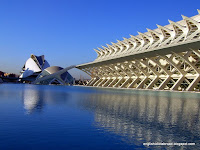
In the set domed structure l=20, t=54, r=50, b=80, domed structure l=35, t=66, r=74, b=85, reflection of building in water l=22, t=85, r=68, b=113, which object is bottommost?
reflection of building in water l=22, t=85, r=68, b=113

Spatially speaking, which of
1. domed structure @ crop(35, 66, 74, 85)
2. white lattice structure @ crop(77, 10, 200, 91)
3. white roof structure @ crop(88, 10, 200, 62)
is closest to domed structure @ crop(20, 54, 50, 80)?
domed structure @ crop(35, 66, 74, 85)

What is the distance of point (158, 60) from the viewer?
116ft

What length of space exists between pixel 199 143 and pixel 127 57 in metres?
34.0

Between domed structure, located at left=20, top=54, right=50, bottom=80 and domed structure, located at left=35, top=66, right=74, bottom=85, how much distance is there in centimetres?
1407

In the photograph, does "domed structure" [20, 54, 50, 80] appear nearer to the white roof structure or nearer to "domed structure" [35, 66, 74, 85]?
"domed structure" [35, 66, 74, 85]

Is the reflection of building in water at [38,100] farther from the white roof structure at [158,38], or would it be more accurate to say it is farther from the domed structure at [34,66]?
the domed structure at [34,66]

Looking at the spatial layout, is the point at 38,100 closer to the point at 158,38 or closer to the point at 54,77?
the point at 158,38

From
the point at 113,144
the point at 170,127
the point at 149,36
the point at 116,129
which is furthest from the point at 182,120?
the point at 149,36

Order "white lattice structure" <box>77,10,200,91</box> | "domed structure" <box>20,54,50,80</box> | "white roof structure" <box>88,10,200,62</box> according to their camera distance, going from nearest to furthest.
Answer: "white lattice structure" <box>77,10,200,91</box>
"white roof structure" <box>88,10,200,62</box>
"domed structure" <box>20,54,50,80</box>

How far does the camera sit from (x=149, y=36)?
48.3 m

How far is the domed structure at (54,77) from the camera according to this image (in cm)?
6650

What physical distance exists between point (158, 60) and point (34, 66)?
62.2m

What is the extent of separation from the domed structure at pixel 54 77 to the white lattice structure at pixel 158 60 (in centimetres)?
1006

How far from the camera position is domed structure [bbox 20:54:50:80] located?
87125 millimetres
